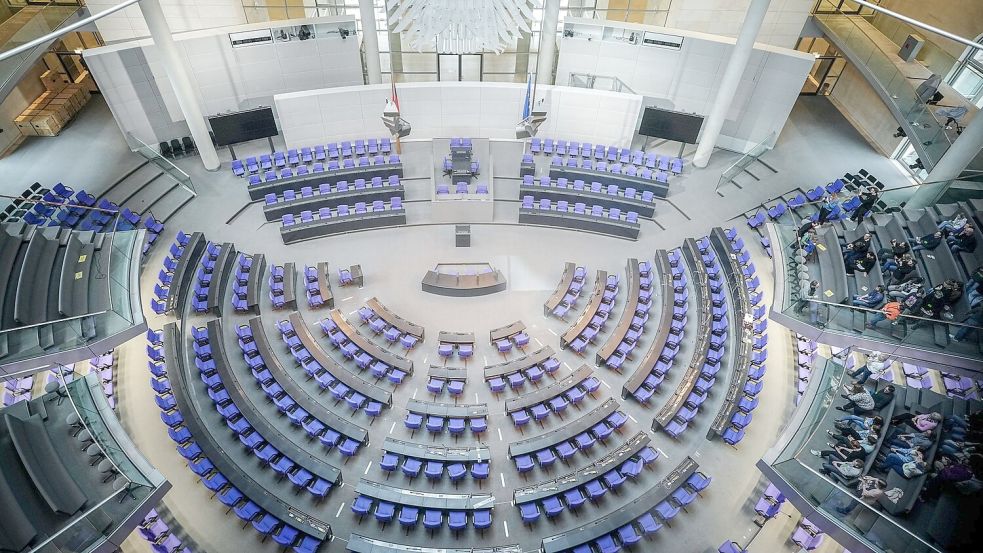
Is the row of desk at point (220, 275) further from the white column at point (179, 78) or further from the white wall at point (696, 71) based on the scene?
the white wall at point (696, 71)

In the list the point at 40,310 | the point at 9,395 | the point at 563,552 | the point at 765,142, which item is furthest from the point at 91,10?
the point at 765,142

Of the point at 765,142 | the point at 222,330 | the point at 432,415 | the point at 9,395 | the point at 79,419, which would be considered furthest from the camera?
the point at 765,142

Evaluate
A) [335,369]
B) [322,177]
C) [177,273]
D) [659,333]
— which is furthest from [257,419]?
[659,333]

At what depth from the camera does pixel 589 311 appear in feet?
57.1

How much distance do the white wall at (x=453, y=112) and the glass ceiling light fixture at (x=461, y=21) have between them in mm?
14049

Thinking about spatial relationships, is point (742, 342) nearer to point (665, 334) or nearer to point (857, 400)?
point (665, 334)

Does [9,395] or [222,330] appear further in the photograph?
[222,330]

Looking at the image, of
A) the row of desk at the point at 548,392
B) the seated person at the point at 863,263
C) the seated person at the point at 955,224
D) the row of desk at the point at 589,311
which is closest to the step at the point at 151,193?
the row of desk at the point at 548,392

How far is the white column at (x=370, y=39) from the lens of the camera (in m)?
20.8

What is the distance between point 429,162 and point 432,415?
39.2ft

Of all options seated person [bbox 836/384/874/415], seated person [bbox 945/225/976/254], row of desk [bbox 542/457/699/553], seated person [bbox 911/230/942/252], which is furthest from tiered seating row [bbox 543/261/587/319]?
seated person [bbox 945/225/976/254]

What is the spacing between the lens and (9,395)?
13.9m

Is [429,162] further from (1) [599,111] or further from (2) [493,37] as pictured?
(2) [493,37]

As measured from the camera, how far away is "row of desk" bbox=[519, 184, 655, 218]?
69.3 ft
